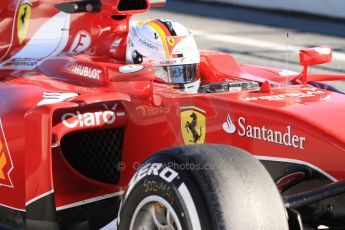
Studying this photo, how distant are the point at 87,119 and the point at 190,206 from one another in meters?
1.37

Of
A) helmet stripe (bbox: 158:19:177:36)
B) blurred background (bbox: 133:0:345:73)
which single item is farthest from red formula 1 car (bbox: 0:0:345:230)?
blurred background (bbox: 133:0:345:73)

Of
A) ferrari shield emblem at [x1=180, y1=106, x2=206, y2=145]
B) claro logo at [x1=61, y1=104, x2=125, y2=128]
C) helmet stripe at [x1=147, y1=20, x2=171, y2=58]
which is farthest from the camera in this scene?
helmet stripe at [x1=147, y1=20, x2=171, y2=58]

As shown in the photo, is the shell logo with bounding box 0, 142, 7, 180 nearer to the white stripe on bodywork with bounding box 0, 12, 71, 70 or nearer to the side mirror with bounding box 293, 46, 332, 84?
the white stripe on bodywork with bounding box 0, 12, 71, 70

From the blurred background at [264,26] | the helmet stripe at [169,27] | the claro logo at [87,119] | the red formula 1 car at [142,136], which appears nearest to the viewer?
the red formula 1 car at [142,136]

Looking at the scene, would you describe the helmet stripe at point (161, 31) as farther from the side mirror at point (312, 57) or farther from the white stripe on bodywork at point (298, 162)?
the white stripe on bodywork at point (298, 162)

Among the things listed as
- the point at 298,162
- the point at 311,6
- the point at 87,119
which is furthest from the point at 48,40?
the point at 311,6

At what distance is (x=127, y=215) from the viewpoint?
393 cm

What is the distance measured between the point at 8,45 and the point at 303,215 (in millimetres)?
2741

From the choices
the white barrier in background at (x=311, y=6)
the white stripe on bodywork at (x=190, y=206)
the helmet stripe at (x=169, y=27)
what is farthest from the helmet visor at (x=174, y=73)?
the white barrier in background at (x=311, y=6)

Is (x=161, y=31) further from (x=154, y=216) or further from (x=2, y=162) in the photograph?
(x=154, y=216)

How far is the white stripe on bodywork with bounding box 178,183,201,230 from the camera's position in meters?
3.50

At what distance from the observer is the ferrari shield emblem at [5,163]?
4914 mm

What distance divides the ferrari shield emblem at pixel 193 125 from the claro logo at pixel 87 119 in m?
0.46

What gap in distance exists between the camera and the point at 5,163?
495 cm
